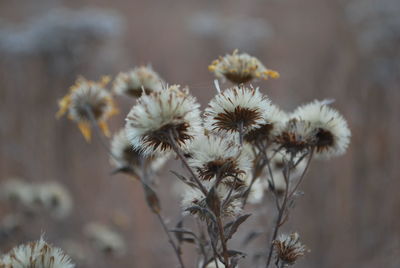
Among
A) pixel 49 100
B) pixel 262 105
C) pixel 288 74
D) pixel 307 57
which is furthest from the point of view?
pixel 307 57

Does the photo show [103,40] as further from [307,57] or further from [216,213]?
[216,213]

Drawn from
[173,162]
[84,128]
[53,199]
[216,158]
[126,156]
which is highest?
[173,162]

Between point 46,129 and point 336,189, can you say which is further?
point 46,129

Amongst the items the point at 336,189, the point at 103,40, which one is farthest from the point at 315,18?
the point at 336,189

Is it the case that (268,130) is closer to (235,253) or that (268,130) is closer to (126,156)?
(235,253)

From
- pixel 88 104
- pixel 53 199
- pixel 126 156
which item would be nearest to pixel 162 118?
pixel 126 156

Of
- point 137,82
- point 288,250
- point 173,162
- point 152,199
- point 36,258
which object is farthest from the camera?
point 173,162
